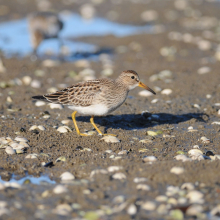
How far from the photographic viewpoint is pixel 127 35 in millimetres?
17328

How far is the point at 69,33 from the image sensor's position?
18719mm

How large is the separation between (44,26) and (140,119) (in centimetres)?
838

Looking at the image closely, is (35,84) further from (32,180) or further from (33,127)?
(32,180)

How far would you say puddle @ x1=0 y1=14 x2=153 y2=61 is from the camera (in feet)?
50.8

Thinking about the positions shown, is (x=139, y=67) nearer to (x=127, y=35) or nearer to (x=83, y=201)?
(x=127, y=35)

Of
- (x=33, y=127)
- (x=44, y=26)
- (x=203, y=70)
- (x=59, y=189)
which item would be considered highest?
(x=59, y=189)

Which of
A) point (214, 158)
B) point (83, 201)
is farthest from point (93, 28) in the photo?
point (83, 201)

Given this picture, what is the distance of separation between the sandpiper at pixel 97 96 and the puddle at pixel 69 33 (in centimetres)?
679

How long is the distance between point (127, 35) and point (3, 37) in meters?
5.67

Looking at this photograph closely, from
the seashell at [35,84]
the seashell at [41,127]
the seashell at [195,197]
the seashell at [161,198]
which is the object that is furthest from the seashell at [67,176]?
the seashell at [35,84]

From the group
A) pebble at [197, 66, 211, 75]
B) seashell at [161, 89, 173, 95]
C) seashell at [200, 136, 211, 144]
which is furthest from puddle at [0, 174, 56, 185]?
pebble at [197, 66, 211, 75]

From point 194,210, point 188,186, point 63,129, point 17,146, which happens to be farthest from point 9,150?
point 194,210

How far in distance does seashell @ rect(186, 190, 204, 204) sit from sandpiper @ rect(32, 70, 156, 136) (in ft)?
9.69

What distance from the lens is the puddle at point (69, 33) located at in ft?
50.8
